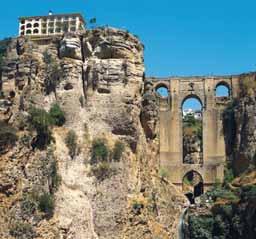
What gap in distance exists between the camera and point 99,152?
40531 millimetres

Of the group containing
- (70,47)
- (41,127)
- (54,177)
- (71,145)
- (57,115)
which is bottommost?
(54,177)

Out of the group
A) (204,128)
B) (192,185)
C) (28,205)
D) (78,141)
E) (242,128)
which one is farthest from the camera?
(192,185)

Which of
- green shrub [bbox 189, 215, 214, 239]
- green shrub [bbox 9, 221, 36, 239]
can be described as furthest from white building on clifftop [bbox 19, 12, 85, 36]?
green shrub [bbox 9, 221, 36, 239]

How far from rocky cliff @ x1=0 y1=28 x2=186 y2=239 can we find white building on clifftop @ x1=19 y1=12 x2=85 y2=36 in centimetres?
807

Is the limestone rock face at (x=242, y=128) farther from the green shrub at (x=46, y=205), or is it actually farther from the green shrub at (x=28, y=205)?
the green shrub at (x=28, y=205)

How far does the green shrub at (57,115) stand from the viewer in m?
41.5

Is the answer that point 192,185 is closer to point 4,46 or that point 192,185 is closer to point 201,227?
point 201,227

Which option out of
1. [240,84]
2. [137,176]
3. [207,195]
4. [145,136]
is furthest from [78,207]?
[240,84]

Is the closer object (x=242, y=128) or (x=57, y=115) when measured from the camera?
(x=57, y=115)

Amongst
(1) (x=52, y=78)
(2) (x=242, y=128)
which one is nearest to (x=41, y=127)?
(1) (x=52, y=78)

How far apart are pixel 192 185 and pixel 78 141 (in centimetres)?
2125

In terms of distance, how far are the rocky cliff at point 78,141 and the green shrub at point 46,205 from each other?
55 mm

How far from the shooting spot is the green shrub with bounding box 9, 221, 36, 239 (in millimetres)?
36094

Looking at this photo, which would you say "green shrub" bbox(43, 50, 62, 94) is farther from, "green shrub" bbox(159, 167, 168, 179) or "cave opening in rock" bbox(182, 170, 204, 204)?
"cave opening in rock" bbox(182, 170, 204, 204)
